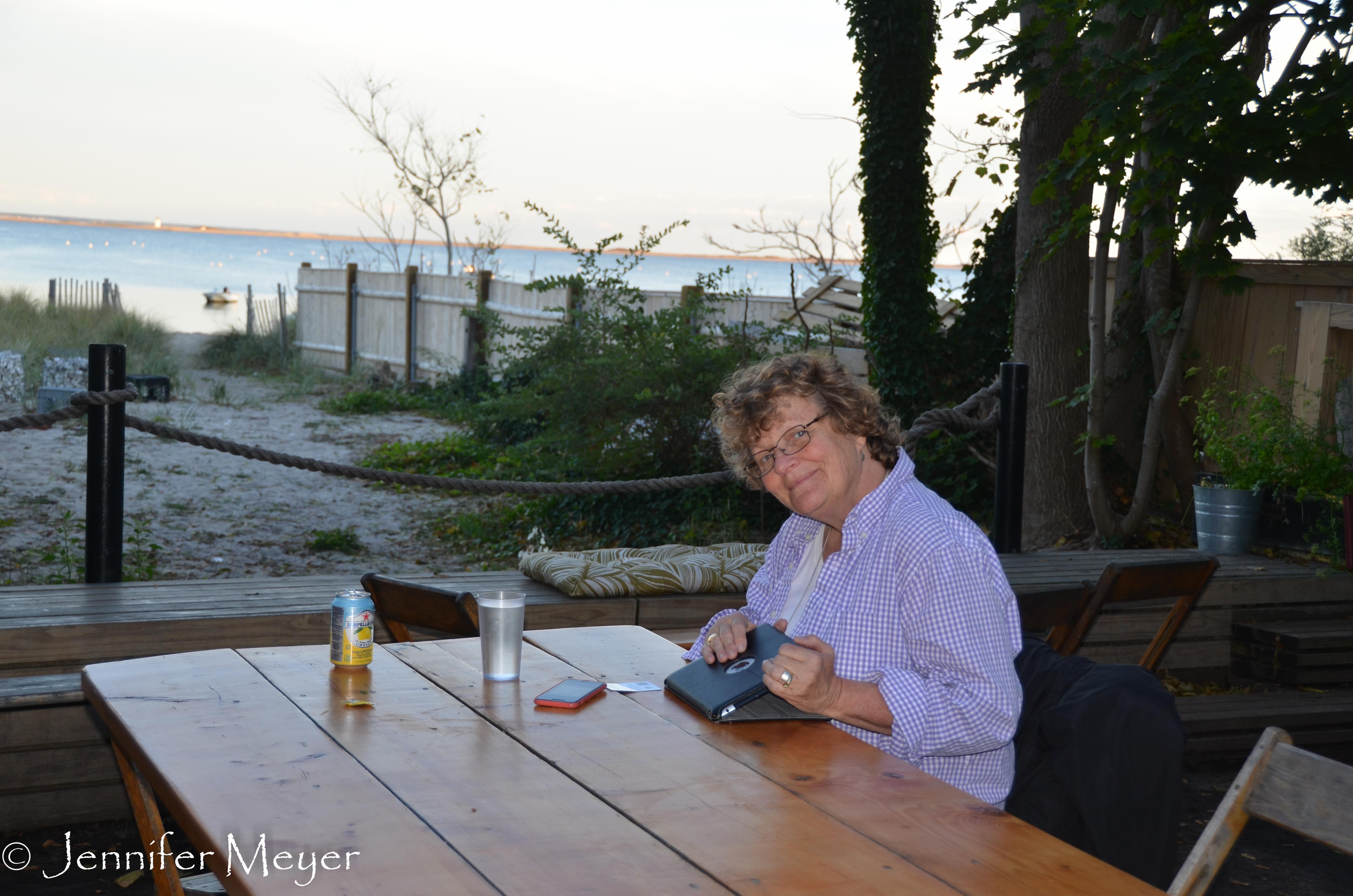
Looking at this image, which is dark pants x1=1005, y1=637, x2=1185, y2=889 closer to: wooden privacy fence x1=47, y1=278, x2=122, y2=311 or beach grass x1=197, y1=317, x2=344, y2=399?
beach grass x1=197, y1=317, x2=344, y2=399

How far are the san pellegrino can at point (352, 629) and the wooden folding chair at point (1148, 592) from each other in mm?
2041

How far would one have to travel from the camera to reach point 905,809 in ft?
5.44

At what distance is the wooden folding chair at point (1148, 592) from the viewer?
135 inches

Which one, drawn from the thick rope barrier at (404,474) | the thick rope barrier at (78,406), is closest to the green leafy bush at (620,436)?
the thick rope barrier at (404,474)

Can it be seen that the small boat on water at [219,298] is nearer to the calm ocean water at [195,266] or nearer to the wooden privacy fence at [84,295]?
the calm ocean water at [195,266]

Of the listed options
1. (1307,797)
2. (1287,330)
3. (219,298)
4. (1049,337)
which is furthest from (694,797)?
(219,298)

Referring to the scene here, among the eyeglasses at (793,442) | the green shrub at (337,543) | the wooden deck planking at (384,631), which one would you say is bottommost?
the green shrub at (337,543)

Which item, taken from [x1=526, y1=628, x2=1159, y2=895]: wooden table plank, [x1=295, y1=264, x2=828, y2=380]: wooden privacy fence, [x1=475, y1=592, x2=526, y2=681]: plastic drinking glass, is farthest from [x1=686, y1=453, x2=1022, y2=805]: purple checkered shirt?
[x1=295, y1=264, x2=828, y2=380]: wooden privacy fence

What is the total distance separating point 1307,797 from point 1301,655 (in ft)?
11.6

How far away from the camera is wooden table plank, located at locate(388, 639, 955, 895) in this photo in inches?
55.9

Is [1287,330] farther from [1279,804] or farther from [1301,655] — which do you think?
[1279,804]

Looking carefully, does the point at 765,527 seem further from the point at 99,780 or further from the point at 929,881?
the point at 929,881

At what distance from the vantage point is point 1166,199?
6.13 meters

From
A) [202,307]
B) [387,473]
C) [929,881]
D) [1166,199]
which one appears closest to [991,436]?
[1166,199]
